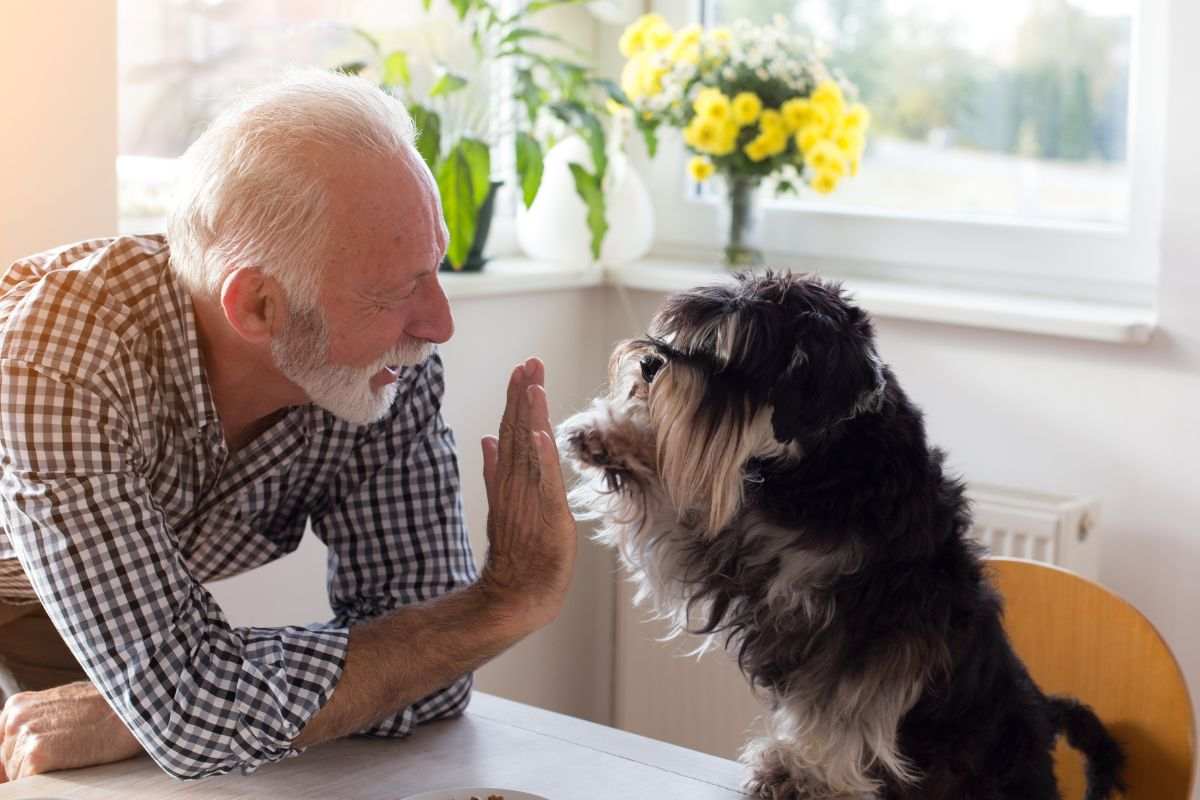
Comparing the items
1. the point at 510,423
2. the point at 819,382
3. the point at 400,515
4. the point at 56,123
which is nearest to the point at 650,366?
the point at 819,382

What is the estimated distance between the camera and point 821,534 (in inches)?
52.0

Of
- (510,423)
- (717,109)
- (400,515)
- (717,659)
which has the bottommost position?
(717,659)

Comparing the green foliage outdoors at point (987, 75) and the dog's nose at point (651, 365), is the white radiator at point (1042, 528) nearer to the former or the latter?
the green foliage outdoors at point (987, 75)

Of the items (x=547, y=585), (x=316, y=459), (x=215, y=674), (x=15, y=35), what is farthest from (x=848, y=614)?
(x=15, y=35)

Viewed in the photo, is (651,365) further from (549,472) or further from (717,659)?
(717,659)

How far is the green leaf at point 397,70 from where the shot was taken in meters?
2.75

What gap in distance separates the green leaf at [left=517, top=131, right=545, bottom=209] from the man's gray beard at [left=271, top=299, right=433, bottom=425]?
44.9 inches

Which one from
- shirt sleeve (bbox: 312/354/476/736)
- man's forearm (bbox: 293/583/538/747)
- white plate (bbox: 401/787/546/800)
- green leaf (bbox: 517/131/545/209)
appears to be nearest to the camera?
white plate (bbox: 401/787/546/800)

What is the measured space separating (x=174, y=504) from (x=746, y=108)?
1.57 meters

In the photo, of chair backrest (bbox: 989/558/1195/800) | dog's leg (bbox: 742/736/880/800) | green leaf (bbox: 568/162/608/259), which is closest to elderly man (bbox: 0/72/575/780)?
dog's leg (bbox: 742/736/880/800)

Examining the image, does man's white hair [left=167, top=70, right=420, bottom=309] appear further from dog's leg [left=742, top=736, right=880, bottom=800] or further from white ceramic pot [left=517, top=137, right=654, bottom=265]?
white ceramic pot [left=517, top=137, right=654, bottom=265]

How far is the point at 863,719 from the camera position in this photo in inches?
52.0

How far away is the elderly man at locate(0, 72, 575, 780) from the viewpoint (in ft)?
Answer: 4.84

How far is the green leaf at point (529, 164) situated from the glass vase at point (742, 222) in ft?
1.43
